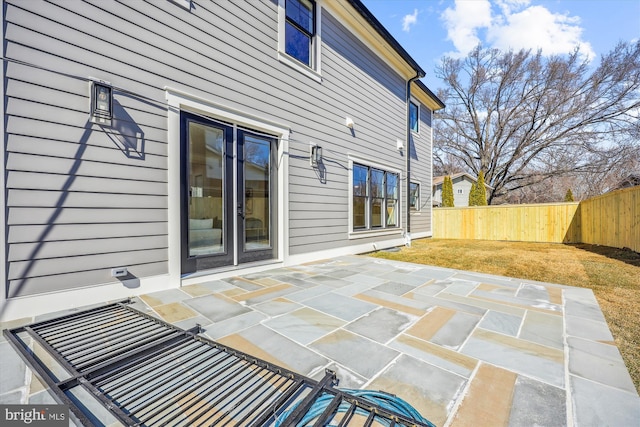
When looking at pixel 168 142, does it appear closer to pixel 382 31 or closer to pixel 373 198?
pixel 373 198

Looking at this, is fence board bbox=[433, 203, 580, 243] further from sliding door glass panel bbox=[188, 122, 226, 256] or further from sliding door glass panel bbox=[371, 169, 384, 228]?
sliding door glass panel bbox=[188, 122, 226, 256]

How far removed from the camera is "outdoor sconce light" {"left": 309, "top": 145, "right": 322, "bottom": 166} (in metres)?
4.81

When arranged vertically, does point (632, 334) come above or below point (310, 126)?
below

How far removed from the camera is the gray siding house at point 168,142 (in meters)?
2.26

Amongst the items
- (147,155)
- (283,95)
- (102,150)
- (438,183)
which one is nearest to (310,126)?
(283,95)

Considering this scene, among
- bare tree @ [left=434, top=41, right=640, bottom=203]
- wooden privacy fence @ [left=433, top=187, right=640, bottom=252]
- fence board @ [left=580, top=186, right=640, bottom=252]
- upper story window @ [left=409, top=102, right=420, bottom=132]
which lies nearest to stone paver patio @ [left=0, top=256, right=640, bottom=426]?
fence board @ [left=580, top=186, right=640, bottom=252]

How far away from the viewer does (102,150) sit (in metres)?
2.57

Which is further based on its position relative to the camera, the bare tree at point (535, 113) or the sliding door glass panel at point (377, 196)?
the bare tree at point (535, 113)

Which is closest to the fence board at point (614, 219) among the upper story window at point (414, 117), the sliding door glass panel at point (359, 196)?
the upper story window at point (414, 117)

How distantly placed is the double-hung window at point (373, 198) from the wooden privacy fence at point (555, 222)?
399 centimetres

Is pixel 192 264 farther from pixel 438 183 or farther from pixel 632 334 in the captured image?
pixel 438 183

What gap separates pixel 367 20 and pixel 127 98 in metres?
4.94

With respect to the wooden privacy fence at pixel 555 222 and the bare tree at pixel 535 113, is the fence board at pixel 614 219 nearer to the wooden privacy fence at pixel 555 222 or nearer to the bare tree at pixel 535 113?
the wooden privacy fence at pixel 555 222

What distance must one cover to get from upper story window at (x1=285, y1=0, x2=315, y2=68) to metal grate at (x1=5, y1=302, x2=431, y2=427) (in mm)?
4429
